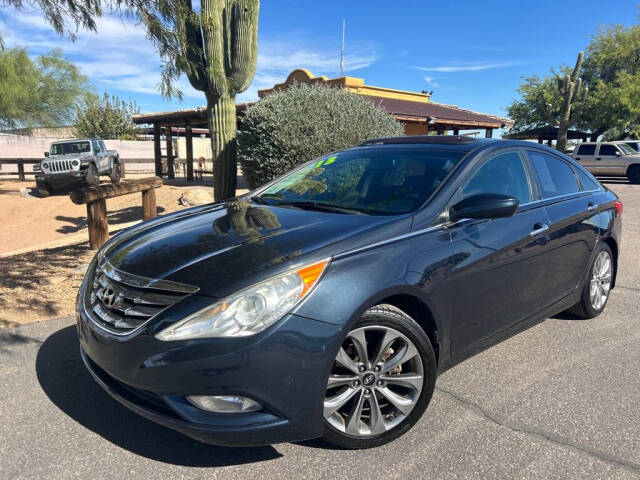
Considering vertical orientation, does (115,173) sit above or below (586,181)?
below

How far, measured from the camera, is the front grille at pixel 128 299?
7.25 feet

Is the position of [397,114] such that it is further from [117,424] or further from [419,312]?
[117,424]

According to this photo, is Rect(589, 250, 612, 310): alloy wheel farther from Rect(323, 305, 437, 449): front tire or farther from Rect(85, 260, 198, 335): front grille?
Rect(85, 260, 198, 335): front grille

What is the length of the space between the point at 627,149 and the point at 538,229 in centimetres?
2160

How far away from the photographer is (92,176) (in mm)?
17906

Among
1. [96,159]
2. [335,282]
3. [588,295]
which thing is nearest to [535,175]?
[588,295]

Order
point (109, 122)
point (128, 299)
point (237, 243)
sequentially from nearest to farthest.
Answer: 1. point (128, 299)
2. point (237, 243)
3. point (109, 122)

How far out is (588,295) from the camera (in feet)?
13.6

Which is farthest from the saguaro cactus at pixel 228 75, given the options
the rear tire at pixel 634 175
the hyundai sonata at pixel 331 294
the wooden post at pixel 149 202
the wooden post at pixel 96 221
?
the rear tire at pixel 634 175

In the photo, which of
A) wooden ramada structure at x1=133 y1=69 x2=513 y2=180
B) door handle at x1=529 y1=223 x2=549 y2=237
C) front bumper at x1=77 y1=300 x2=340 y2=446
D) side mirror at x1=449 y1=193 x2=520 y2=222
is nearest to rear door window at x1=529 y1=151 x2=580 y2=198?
door handle at x1=529 y1=223 x2=549 y2=237

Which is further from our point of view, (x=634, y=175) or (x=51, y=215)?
(x=634, y=175)

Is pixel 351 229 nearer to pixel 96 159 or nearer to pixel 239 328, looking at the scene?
pixel 239 328

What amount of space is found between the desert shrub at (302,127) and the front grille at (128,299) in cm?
623

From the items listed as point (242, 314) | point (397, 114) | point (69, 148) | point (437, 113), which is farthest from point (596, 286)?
point (69, 148)
